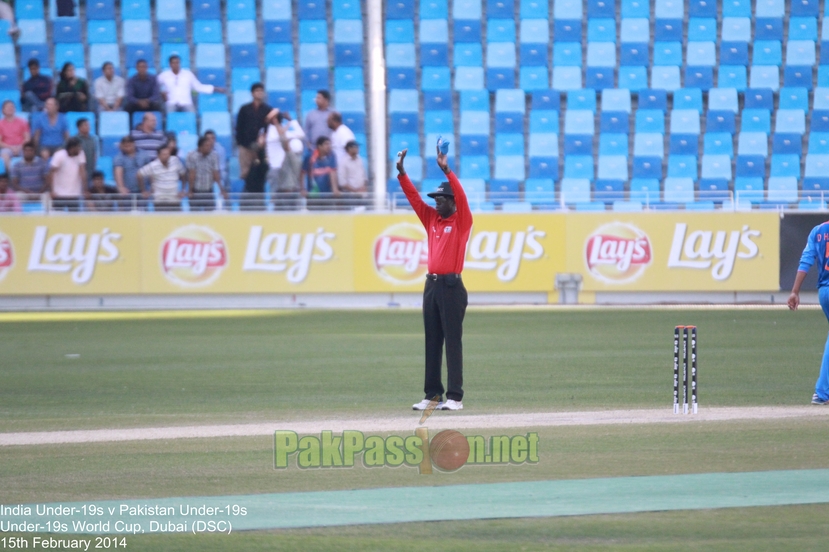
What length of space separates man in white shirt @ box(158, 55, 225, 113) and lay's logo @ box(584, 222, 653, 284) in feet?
32.2

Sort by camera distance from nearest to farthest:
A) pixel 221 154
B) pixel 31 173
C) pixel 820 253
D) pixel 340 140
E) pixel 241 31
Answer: pixel 820 253 → pixel 31 173 → pixel 340 140 → pixel 221 154 → pixel 241 31

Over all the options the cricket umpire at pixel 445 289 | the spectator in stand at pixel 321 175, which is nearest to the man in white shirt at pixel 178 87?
the spectator in stand at pixel 321 175

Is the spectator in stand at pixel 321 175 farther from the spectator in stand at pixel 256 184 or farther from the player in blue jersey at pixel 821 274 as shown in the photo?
the player in blue jersey at pixel 821 274

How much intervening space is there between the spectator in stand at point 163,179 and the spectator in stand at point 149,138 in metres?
0.12

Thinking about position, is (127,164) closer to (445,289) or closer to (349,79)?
(349,79)

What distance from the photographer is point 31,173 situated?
25.5 m

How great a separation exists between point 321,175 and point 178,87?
4212 mm

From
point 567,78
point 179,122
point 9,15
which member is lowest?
point 179,122

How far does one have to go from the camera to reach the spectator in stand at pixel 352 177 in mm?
25578

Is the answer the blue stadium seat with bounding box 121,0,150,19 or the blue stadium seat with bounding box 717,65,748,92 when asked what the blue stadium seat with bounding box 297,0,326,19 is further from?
the blue stadium seat with bounding box 717,65,748,92

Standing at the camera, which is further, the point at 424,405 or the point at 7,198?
the point at 7,198

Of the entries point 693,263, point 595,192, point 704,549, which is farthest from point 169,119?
point 704,549

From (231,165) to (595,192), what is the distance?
28.3 feet

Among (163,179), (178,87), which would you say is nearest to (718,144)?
(178,87)
